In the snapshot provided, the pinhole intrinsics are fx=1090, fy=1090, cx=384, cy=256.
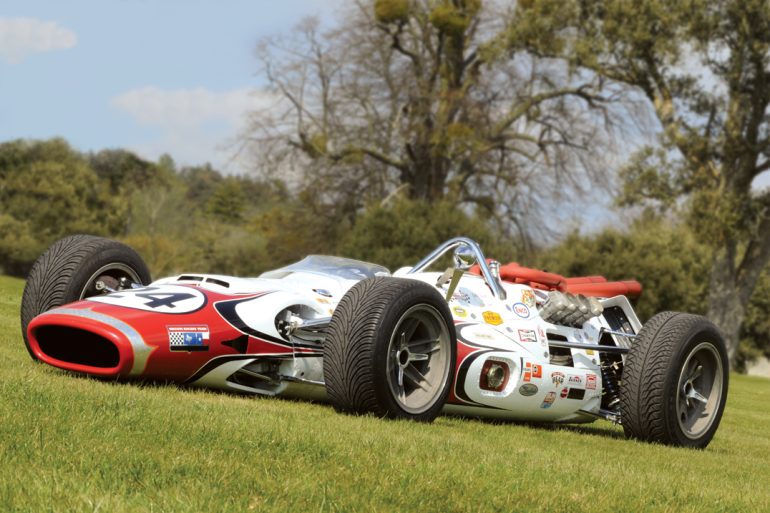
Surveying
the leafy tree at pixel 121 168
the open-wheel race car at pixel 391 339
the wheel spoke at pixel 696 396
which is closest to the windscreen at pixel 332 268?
the open-wheel race car at pixel 391 339

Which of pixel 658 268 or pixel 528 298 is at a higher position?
pixel 658 268

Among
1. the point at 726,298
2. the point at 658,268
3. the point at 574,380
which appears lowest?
the point at 574,380

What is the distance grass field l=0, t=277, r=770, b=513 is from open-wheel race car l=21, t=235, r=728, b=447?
0.76 feet

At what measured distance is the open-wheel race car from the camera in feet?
21.9

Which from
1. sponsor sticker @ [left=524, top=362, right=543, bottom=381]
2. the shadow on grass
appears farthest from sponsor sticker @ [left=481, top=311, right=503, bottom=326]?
the shadow on grass

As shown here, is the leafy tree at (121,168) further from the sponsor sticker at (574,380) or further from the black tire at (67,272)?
the sponsor sticker at (574,380)

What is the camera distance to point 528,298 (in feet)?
27.6

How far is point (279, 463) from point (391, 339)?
7.26 feet

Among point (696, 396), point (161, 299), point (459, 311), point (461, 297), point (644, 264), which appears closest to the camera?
point (161, 299)

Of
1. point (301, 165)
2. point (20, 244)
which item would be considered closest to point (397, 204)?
point (301, 165)

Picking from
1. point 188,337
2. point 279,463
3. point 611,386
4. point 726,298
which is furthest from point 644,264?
point 279,463

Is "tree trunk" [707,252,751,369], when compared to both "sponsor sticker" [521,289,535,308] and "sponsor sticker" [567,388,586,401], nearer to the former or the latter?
"sponsor sticker" [567,388,586,401]

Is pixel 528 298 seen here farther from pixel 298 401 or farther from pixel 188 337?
pixel 188 337

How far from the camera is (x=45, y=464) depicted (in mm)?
4055
